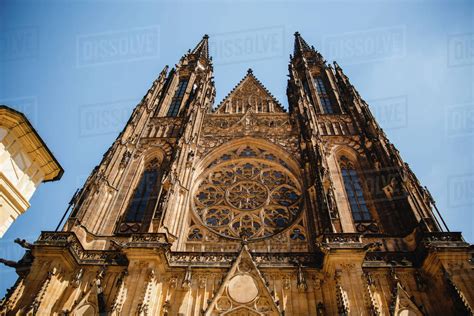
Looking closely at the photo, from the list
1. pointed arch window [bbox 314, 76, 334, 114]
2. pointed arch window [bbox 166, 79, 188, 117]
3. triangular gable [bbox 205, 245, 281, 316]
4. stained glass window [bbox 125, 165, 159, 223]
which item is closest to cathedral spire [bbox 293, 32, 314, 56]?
pointed arch window [bbox 314, 76, 334, 114]

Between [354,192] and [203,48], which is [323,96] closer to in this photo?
[354,192]

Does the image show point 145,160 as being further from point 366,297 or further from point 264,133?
point 366,297

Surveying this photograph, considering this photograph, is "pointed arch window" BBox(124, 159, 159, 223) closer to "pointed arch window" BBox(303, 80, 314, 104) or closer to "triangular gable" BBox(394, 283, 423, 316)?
"triangular gable" BBox(394, 283, 423, 316)

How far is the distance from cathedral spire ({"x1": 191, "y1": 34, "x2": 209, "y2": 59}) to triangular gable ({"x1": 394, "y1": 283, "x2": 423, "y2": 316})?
24.4 meters

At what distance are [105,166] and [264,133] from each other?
841 cm

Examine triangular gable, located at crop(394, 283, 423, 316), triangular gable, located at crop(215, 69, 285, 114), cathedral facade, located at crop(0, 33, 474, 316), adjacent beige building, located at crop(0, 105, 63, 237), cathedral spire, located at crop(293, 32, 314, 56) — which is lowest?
adjacent beige building, located at crop(0, 105, 63, 237)

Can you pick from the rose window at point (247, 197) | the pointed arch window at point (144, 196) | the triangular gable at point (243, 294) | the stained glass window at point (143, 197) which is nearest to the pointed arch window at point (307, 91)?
the rose window at point (247, 197)

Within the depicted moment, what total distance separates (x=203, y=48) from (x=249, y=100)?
12.7 m

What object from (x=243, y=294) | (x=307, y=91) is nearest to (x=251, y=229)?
(x=243, y=294)

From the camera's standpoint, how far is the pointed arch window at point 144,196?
47.6 feet

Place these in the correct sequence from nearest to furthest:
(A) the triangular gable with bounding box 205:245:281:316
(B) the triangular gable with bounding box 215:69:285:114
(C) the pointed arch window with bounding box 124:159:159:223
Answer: (A) the triangular gable with bounding box 205:245:281:316
(C) the pointed arch window with bounding box 124:159:159:223
(B) the triangular gable with bounding box 215:69:285:114

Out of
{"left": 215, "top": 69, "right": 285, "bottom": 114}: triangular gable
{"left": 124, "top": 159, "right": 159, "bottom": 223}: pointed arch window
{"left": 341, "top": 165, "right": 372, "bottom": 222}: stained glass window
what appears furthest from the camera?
{"left": 215, "top": 69, "right": 285, "bottom": 114}: triangular gable

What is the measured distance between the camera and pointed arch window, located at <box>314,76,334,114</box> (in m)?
21.3

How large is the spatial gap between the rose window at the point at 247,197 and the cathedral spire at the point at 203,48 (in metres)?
16.0
